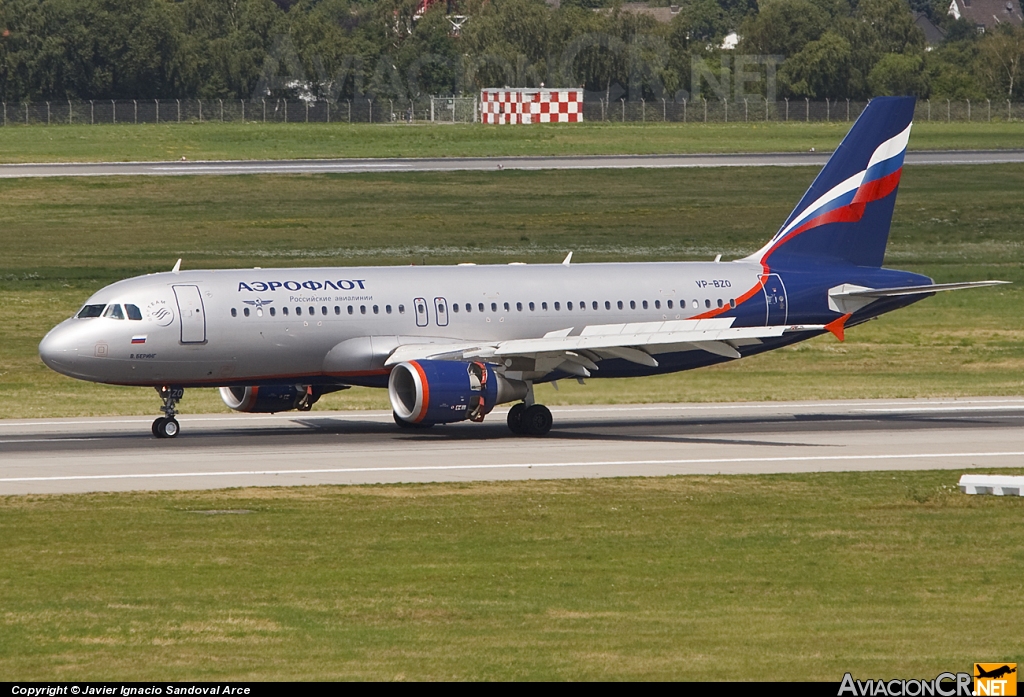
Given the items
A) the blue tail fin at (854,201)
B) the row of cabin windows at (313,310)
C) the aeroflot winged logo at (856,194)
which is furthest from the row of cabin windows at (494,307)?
the aeroflot winged logo at (856,194)

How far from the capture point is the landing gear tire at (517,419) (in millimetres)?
44344

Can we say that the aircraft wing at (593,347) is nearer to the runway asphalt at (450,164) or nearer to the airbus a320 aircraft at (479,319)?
the airbus a320 aircraft at (479,319)

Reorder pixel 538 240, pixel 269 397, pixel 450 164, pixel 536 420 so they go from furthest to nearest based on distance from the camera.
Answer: pixel 450 164, pixel 538 240, pixel 269 397, pixel 536 420

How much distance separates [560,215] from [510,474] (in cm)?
5432

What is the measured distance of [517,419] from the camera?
145 feet

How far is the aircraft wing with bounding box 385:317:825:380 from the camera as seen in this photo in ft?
139

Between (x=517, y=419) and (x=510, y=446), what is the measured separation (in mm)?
2389

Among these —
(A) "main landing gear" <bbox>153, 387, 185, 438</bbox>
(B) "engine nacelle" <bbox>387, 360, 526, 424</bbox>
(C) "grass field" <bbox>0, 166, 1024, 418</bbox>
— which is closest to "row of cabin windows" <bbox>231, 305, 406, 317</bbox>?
(B) "engine nacelle" <bbox>387, 360, 526, 424</bbox>

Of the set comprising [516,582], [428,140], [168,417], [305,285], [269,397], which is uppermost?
[428,140]

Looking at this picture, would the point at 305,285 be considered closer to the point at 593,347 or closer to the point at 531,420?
the point at 531,420

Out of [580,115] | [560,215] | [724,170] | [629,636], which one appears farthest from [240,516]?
[580,115]

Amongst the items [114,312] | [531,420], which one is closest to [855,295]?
[531,420]

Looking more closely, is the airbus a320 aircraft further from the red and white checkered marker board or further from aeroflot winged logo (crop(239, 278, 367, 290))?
the red and white checkered marker board

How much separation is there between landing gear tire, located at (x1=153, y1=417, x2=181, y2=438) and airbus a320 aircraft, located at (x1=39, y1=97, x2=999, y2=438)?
1.4 inches
